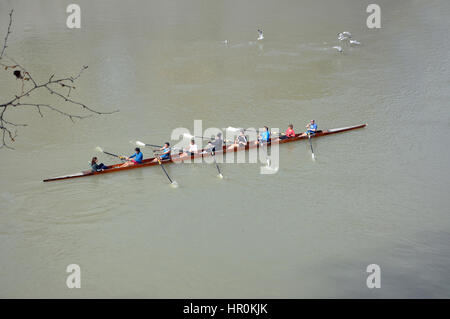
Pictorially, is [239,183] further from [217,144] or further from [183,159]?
[183,159]

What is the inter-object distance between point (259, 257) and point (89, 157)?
6597 millimetres

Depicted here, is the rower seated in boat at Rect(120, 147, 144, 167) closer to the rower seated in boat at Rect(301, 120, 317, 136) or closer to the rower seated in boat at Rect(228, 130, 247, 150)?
the rower seated in boat at Rect(228, 130, 247, 150)

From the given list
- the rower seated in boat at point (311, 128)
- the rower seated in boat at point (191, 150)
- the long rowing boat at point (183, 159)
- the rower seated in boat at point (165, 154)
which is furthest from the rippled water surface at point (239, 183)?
the rower seated in boat at point (311, 128)

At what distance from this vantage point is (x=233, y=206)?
35.0 feet

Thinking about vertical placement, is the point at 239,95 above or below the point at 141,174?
above

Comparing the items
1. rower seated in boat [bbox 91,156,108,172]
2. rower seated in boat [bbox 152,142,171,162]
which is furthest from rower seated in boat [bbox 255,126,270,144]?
rower seated in boat [bbox 91,156,108,172]

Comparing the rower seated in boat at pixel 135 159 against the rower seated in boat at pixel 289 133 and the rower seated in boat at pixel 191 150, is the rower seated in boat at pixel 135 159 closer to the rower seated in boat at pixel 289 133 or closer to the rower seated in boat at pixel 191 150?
the rower seated in boat at pixel 191 150

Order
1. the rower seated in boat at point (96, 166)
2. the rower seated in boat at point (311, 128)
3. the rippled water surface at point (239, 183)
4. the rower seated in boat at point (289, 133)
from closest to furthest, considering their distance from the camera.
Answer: the rippled water surface at point (239, 183) < the rower seated in boat at point (96, 166) < the rower seated in boat at point (289, 133) < the rower seated in boat at point (311, 128)

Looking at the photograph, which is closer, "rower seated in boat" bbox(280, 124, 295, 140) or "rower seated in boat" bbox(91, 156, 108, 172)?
"rower seated in boat" bbox(91, 156, 108, 172)

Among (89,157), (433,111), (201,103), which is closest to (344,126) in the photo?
(433,111)

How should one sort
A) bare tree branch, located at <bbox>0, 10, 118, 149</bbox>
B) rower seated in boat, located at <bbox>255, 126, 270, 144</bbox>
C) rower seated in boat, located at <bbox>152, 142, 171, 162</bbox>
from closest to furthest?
bare tree branch, located at <bbox>0, 10, 118, 149</bbox> → rower seated in boat, located at <bbox>152, 142, 171, 162</bbox> → rower seated in boat, located at <bbox>255, 126, 270, 144</bbox>

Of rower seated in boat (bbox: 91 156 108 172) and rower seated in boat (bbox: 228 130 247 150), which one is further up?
rower seated in boat (bbox: 228 130 247 150)

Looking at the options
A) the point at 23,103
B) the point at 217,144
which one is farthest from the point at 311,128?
the point at 23,103

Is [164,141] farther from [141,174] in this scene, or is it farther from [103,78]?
[103,78]
